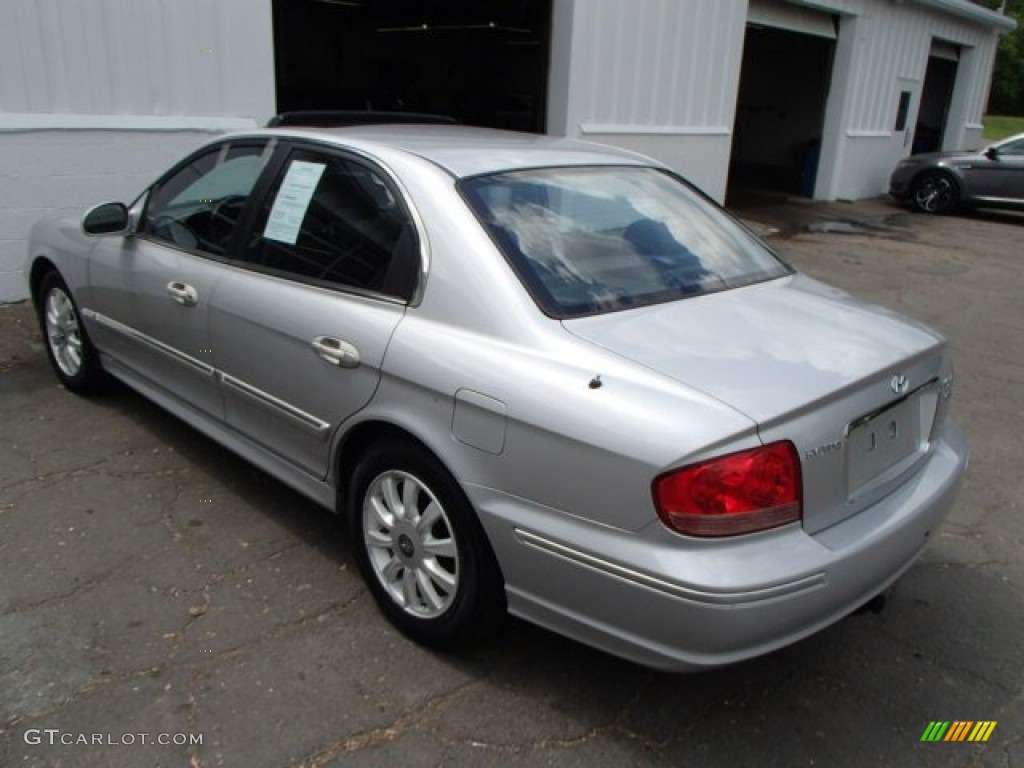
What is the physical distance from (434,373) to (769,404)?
95 cm

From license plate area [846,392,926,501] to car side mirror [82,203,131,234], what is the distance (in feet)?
10.9

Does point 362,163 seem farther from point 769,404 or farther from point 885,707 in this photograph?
point 885,707

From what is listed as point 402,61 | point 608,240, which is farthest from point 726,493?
point 402,61

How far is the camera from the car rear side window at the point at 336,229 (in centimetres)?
286

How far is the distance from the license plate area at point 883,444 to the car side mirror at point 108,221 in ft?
10.9

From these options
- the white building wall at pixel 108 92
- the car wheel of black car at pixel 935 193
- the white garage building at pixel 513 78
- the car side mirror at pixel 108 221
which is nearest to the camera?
the car side mirror at pixel 108 221

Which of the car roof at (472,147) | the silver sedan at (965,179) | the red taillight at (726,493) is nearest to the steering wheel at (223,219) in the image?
the car roof at (472,147)

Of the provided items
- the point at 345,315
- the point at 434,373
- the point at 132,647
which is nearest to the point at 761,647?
the point at 434,373

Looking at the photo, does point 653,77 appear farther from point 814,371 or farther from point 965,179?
point 814,371

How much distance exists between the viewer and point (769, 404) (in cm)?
221

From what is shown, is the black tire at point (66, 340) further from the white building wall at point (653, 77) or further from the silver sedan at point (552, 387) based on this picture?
the white building wall at point (653, 77)

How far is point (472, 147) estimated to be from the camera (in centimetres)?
321

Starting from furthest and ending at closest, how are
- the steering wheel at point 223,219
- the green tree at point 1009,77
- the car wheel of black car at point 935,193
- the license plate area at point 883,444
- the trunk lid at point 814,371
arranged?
the green tree at point 1009,77
the car wheel of black car at point 935,193
the steering wheel at point 223,219
the license plate area at point 883,444
the trunk lid at point 814,371

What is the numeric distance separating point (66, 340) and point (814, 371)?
13.4 feet
